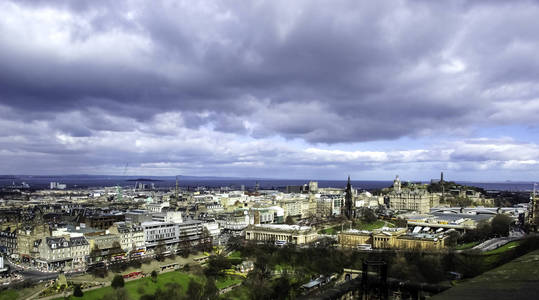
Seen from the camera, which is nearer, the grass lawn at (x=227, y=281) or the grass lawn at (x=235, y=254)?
the grass lawn at (x=227, y=281)

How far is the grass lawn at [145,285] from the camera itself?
48.7 m

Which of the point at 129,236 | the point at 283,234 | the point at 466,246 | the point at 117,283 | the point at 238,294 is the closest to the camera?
the point at 117,283

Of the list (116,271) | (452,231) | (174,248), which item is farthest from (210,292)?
(452,231)

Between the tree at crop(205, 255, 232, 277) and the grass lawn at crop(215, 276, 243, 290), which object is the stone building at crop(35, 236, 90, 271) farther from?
the grass lawn at crop(215, 276, 243, 290)

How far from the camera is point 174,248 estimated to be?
262ft

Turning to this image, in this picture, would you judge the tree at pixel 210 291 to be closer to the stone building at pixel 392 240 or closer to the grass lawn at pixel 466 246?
the stone building at pixel 392 240

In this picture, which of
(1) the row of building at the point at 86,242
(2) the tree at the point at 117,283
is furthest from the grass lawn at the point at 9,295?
(1) the row of building at the point at 86,242

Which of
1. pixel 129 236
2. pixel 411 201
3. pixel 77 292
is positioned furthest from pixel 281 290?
pixel 411 201

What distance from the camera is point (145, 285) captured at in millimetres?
53250

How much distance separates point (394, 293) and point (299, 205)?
335 ft

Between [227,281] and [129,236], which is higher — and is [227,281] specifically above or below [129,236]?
below

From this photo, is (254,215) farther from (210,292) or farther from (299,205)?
(210,292)

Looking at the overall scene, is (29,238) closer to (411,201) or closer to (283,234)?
(283,234)

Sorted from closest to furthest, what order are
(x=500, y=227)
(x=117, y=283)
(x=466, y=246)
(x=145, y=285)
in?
(x=117, y=283) → (x=145, y=285) → (x=466, y=246) → (x=500, y=227)
